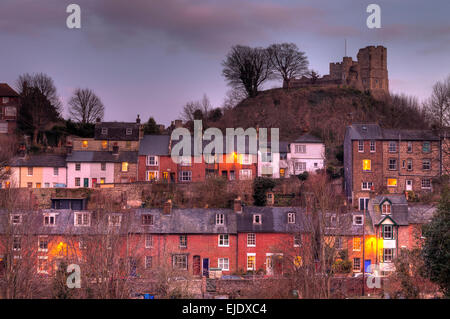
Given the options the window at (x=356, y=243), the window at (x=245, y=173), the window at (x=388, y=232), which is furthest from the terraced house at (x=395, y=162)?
the window at (x=356, y=243)

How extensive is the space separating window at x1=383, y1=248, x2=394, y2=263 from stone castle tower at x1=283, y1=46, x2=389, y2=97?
164 feet

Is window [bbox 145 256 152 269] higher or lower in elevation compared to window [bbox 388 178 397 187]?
lower

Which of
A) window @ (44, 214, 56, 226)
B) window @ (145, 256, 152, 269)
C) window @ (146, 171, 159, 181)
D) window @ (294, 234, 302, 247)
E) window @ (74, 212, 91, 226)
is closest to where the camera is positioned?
window @ (294, 234, 302, 247)

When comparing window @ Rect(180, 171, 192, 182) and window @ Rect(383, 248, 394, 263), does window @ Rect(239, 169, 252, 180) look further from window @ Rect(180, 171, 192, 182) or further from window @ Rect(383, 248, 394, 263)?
window @ Rect(383, 248, 394, 263)

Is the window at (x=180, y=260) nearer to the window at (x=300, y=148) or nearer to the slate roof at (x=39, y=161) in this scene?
the slate roof at (x=39, y=161)

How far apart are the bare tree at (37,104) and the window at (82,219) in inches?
1031

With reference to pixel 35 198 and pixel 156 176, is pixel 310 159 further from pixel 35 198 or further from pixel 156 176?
pixel 35 198

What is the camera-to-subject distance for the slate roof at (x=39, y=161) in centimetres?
4972

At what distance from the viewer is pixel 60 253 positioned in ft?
111

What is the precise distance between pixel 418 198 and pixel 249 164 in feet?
52.7

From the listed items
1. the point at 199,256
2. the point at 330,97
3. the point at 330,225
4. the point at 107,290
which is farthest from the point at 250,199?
the point at 330,97

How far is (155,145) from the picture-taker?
5184cm

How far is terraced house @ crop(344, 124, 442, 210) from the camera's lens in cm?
4756

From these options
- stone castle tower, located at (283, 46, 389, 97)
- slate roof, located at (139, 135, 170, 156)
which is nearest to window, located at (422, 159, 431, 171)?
slate roof, located at (139, 135, 170, 156)
